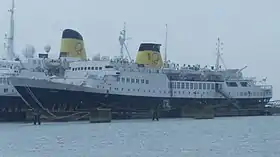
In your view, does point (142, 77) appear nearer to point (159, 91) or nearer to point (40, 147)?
point (159, 91)

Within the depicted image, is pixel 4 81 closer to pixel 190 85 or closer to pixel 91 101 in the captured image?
pixel 91 101

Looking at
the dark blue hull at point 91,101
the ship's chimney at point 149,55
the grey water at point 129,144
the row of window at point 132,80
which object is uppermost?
the ship's chimney at point 149,55

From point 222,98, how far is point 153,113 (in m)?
18.0

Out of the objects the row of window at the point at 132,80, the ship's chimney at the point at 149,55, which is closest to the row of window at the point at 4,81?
the row of window at the point at 132,80

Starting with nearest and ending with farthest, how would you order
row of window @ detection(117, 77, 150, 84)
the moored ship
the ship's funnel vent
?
the moored ship
row of window @ detection(117, 77, 150, 84)
the ship's funnel vent

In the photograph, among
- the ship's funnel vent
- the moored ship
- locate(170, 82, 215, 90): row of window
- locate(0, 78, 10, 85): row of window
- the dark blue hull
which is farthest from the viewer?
locate(170, 82, 215, 90): row of window

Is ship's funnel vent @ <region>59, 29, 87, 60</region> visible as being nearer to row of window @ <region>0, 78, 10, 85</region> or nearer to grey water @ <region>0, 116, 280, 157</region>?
row of window @ <region>0, 78, 10, 85</region>

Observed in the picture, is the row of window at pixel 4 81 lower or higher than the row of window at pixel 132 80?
lower

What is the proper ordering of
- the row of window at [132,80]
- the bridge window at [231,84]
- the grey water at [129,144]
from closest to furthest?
1. the grey water at [129,144]
2. the row of window at [132,80]
3. the bridge window at [231,84]

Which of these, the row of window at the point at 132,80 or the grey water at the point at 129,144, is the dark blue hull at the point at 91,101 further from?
the grey water at the point at 129,144

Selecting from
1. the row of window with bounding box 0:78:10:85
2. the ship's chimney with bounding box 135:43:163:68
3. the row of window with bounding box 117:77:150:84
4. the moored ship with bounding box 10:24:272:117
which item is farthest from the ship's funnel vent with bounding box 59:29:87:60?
the row of window with bounding box 0:78:10:85

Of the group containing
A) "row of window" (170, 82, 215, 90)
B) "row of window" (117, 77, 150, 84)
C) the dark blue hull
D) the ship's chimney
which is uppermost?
the ship's chimney

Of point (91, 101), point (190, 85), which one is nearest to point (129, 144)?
point (91, 101)

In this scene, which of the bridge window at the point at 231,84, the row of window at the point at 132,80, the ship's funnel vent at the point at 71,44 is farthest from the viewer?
the bridge window at the point at 231,84
